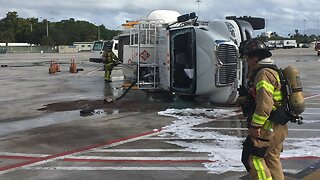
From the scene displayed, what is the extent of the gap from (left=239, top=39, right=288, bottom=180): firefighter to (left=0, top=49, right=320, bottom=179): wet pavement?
4.80 ft

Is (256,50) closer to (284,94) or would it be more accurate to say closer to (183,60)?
(284,94)

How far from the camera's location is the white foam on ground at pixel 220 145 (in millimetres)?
6264

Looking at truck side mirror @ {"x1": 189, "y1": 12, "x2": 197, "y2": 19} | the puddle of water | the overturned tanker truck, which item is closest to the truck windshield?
the overturned tanker truck

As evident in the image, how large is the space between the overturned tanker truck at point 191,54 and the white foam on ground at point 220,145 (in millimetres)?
1337

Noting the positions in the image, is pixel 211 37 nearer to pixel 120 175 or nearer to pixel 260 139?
pixel 120 175

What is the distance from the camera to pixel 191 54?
11680mm

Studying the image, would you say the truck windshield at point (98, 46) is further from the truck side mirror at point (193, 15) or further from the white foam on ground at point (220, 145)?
the white foam on ground at point (220, 145)

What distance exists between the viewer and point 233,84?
11.0 metres

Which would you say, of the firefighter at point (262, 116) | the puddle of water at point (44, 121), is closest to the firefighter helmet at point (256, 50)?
the firefighter at point (262, 116)

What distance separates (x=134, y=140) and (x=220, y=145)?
1.63 meters

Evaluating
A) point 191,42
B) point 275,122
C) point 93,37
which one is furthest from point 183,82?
point 93,37

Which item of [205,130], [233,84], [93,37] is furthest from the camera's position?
[93,37]

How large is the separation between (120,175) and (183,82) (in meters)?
6.87

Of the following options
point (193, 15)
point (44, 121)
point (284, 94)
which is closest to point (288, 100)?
point (284, 94)
